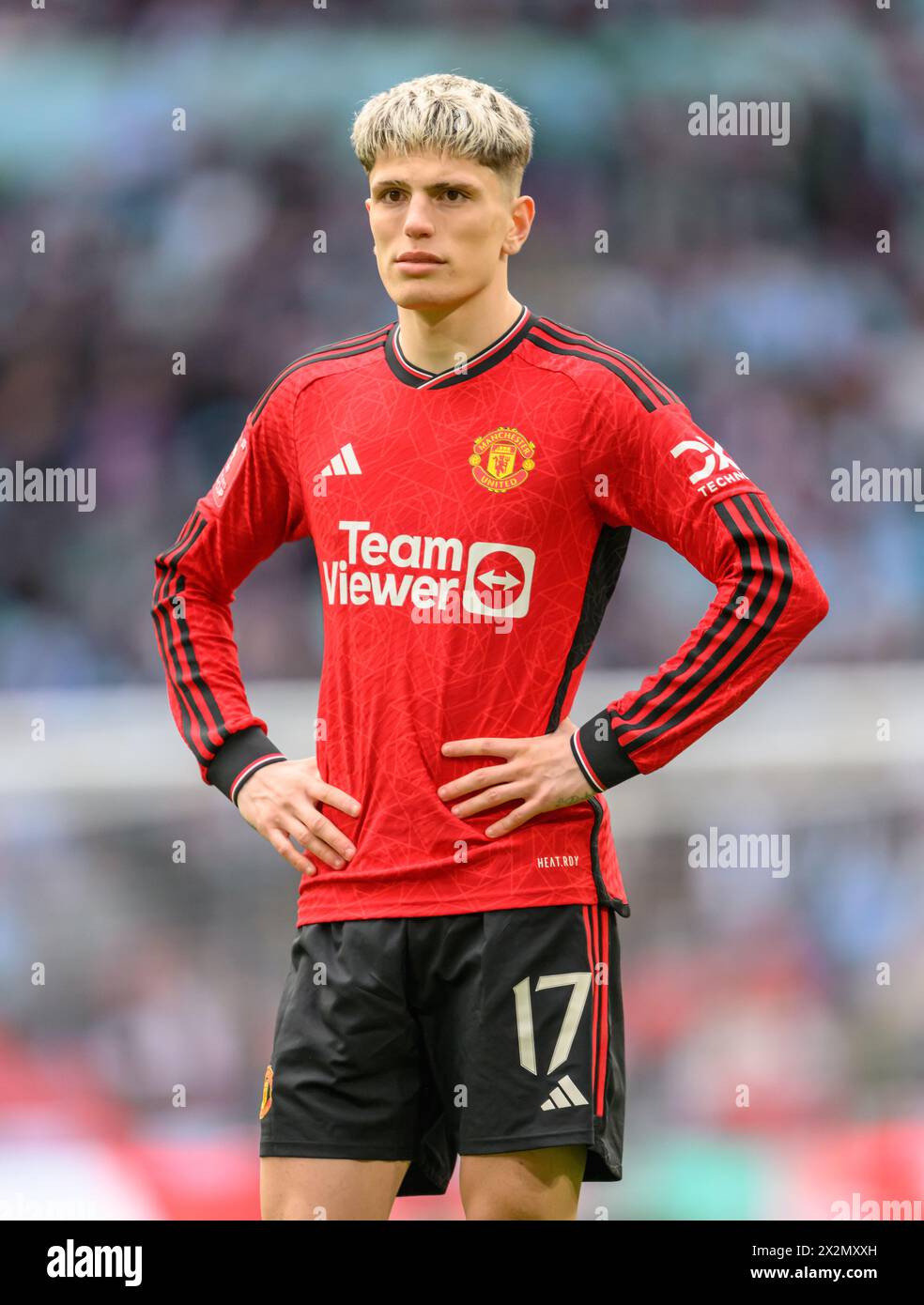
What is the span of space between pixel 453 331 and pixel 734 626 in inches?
23.9

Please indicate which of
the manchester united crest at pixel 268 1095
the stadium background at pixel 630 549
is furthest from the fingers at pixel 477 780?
the stadium background at pixel 630 549

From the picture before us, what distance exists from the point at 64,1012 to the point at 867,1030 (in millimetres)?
2124

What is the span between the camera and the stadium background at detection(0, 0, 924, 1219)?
4738mm

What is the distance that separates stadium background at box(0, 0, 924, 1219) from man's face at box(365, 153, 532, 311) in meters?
2.50

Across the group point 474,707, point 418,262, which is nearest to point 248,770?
point 474,707

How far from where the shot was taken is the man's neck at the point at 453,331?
8.92 ft

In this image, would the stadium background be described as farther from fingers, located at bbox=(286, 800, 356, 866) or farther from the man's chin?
the man's chin

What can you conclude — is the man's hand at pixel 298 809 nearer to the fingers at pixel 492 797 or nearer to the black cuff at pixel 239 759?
the black cuff at pixel 239 759

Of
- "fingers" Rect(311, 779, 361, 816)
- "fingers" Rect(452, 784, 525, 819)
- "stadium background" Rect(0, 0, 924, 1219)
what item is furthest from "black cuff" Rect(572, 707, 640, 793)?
"stadium background" Rect(0, 0, 924, 1219)

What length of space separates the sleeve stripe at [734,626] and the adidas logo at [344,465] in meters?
0.54

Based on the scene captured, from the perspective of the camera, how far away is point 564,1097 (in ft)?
8.34

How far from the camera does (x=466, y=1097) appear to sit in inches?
100

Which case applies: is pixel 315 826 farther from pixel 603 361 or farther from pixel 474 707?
pixel 603 361

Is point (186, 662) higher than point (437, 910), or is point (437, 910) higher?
point (186, 662)
